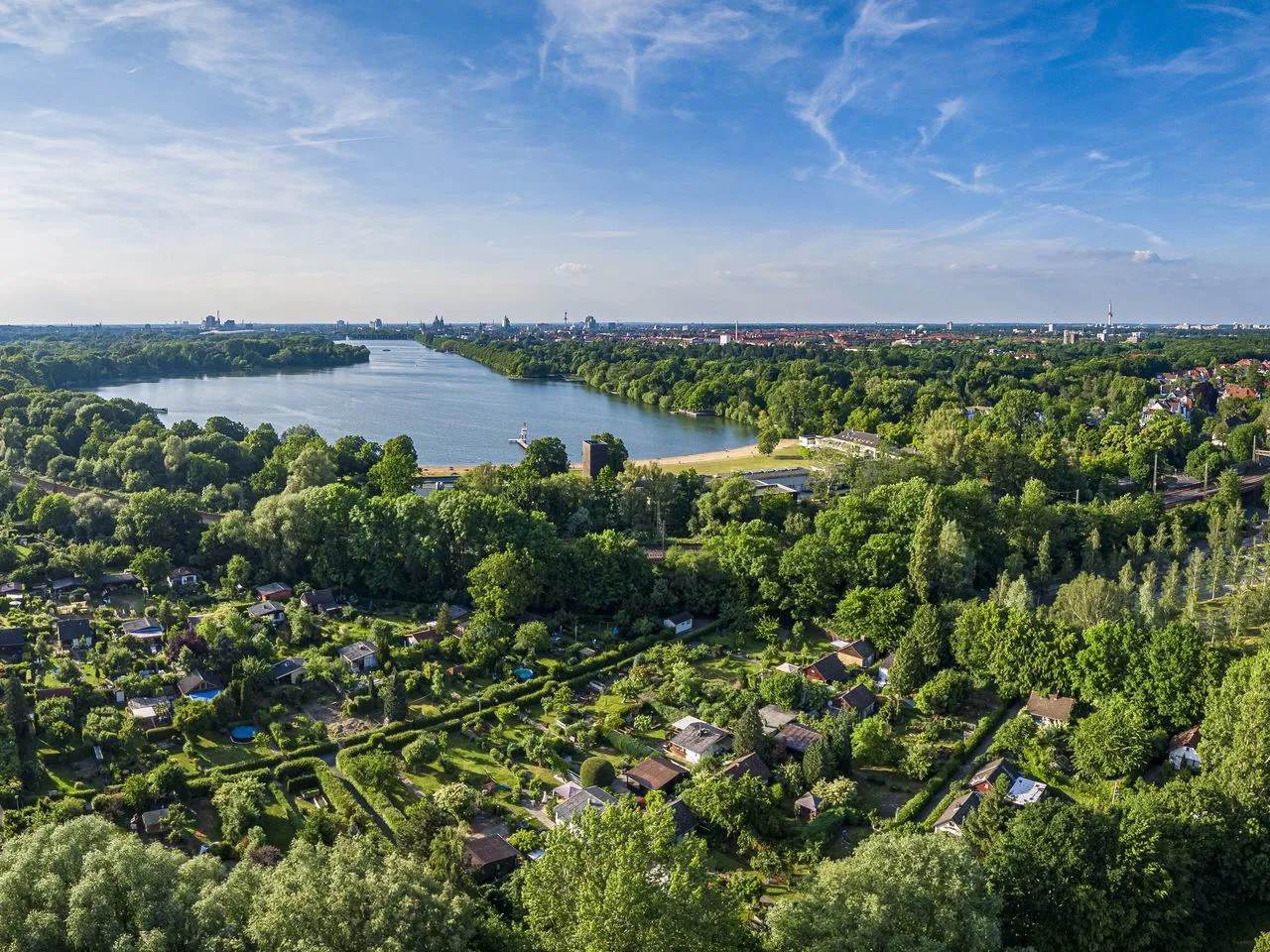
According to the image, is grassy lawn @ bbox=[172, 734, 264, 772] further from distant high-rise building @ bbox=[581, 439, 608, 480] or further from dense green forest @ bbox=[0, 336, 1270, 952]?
distant high-rise building @ bbox=[581, 439, 608, 480]

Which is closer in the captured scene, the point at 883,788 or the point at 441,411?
the point at 883,788

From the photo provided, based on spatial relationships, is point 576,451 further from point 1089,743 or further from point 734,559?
point 1089,743

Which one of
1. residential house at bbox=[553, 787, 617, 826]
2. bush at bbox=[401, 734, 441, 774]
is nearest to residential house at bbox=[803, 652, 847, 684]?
residential house at bbox=[553, 787, 617, 826]

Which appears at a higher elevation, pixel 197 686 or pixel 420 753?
pixel 197 686

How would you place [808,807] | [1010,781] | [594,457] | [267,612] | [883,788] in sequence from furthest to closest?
[594,457] < [267,612] < [883,788] < [1010,781] < [808,807]

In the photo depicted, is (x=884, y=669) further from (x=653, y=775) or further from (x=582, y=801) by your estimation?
(x=582, y=801)

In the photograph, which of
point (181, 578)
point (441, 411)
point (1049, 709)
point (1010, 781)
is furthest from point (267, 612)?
point (441, 411)

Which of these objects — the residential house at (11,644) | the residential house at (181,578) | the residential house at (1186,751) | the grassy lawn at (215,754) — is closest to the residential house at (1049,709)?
the residential house at (1186,751)
